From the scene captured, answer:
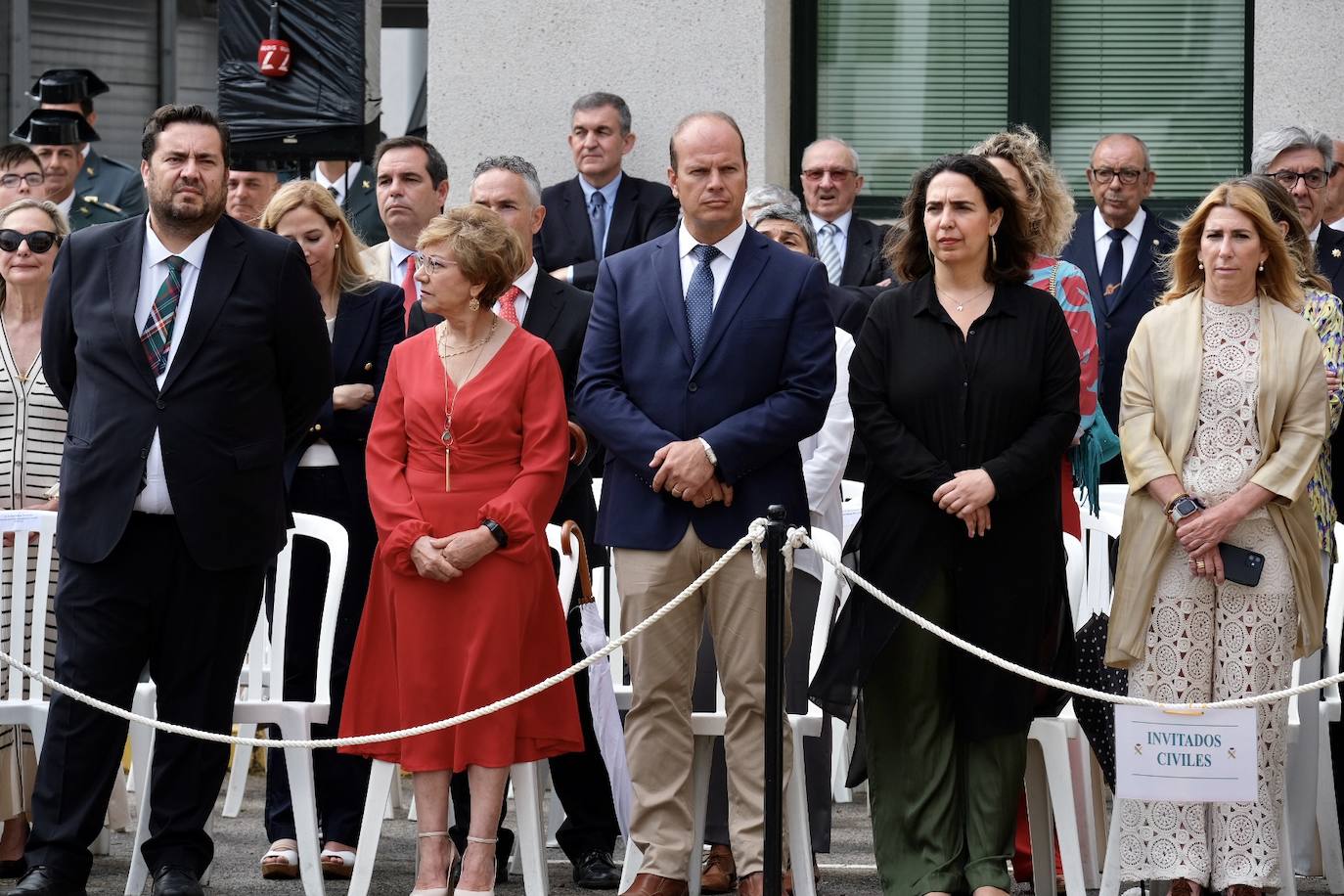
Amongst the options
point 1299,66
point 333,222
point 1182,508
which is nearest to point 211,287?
point 333,222

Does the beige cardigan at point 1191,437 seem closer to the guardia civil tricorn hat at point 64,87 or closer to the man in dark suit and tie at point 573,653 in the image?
the man in dark suit and tie at point 573,653

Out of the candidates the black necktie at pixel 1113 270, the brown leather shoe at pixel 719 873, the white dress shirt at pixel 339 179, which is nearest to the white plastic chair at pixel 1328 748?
the brown leather shoe at pixel 719 873

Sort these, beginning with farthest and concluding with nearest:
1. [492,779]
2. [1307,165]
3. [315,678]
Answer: [1307,165], [315,678], [492,779]

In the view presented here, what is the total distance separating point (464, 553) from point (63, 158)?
16.1 ft

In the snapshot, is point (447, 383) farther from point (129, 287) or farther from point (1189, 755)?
point (1189, 755)

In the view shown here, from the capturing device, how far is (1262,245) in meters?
6.41

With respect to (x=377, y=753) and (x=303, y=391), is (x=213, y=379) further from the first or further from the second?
(x=377, y=753)

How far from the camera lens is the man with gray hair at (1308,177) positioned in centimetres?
812

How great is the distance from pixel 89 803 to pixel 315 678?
90 cm

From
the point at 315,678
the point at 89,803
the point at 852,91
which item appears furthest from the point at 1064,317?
the point at 852,91

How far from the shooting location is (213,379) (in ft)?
20.7

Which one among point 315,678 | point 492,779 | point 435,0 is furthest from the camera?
Answer: point 435,0

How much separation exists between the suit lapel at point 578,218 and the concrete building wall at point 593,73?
0.95 meters

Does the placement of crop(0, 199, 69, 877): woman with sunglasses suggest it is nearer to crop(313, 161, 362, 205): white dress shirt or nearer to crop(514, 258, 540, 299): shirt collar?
crop(514, 258, 540, 299): shirt collar
